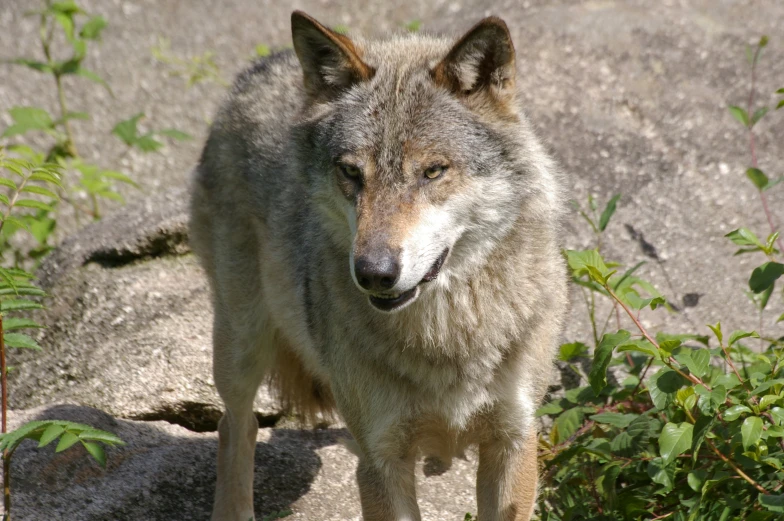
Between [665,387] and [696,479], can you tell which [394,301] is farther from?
[696,479]

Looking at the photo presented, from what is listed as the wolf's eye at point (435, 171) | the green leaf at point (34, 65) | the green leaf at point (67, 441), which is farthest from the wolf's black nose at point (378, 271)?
the green leaf at point (34, 65)

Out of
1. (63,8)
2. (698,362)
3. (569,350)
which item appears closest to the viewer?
(698,362)

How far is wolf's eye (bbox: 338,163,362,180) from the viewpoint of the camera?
308 cm

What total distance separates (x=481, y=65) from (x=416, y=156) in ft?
1.48

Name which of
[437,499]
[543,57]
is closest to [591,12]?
[543,57]

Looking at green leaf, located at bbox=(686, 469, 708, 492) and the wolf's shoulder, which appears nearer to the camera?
green leaf, located at bbox=(686, 469, 708, 492)

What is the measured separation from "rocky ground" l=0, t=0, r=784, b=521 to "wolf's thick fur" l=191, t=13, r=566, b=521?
1013 millimetres

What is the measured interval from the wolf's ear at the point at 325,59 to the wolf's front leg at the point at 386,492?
1431mm

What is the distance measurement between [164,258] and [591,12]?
385 cm

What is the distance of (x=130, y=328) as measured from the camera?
545 cm

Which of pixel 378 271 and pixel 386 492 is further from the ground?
pixel 378 271

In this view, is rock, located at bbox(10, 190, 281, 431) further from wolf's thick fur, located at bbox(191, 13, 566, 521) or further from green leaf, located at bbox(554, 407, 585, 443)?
green leaf, located at bbox(554, 407, 585, 443)

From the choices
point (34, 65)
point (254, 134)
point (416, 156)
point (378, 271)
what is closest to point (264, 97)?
point (254, 134)

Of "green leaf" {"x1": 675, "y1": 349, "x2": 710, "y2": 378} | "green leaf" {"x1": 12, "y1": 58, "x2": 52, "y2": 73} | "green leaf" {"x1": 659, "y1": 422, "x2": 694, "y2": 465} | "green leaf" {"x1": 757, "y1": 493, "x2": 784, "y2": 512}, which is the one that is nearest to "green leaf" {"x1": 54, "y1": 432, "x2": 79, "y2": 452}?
"green leaf" {"x1": 659, "y1": 422, "x2": 694, "y2": 465}
